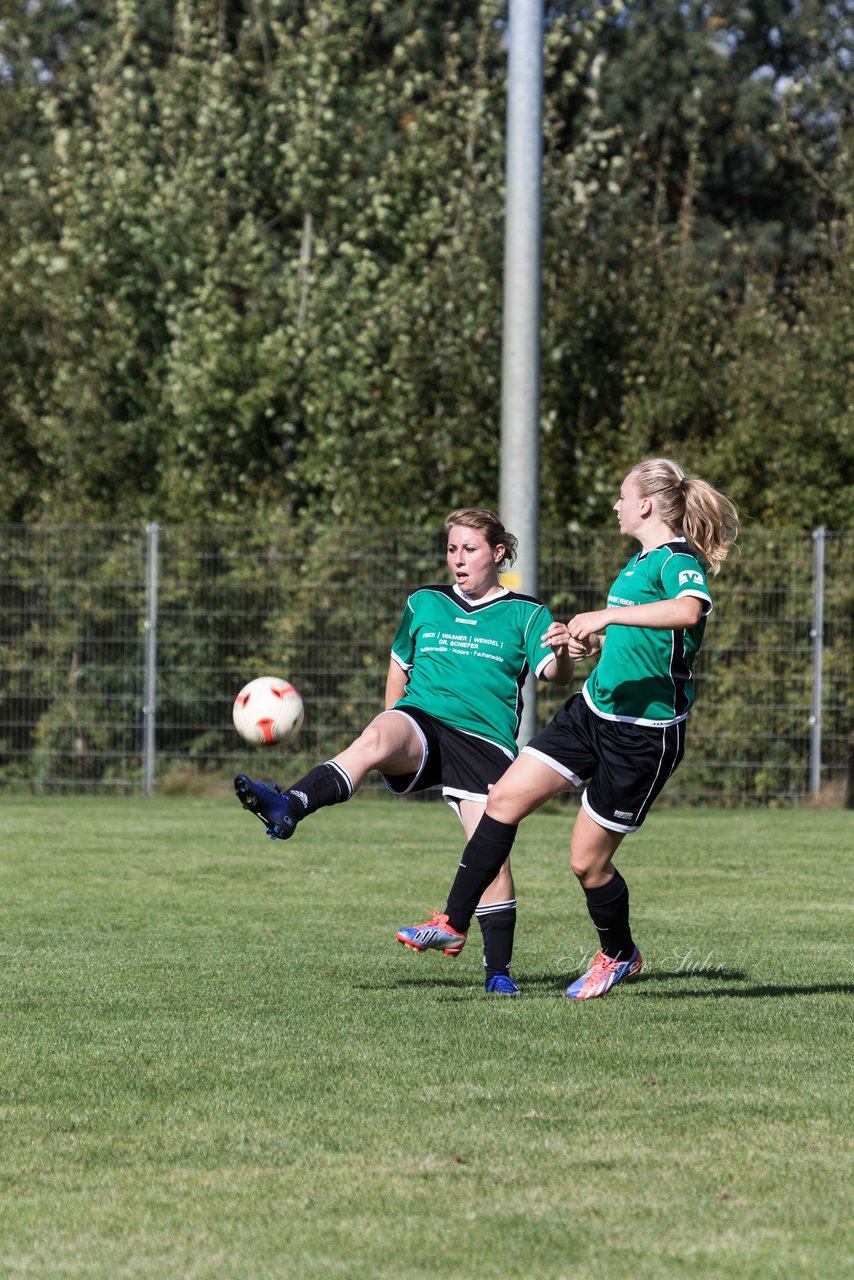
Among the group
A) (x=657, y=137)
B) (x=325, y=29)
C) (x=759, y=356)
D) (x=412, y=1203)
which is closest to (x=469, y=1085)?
(x=412, y=1203)

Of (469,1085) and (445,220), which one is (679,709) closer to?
(469,1085)

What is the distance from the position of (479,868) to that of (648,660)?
3.08 feet

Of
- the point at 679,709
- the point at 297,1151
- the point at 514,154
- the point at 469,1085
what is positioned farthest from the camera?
the point at 514,154

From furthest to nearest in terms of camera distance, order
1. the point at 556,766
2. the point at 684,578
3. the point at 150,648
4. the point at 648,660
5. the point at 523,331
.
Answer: the point at 150,648, the point at 523,331, the point at 556,766, the point at 648,660, the point at 684,578

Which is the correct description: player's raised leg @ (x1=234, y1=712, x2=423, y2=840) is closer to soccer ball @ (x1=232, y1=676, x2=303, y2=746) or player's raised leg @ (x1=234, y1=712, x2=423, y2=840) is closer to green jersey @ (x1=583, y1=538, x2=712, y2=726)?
soccer ball @ (x1=232, y1=676, x2=303, y2=746)

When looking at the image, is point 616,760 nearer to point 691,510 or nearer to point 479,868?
point 479,868

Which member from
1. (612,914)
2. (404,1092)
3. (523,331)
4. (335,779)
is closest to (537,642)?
(335,779)

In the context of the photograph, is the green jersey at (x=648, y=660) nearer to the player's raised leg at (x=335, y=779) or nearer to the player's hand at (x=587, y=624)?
the player's hand at (x=587, y=624)

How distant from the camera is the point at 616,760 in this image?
5895mm

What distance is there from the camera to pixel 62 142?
20.2 m

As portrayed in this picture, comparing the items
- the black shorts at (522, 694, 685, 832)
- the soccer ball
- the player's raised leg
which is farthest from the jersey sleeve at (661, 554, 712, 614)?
the soccer ball

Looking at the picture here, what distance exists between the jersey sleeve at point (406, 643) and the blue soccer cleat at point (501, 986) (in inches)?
48.8

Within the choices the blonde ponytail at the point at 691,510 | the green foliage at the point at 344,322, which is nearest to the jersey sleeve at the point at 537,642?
the blonde ponytail at the point at 691,510

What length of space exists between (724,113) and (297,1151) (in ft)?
93.5
